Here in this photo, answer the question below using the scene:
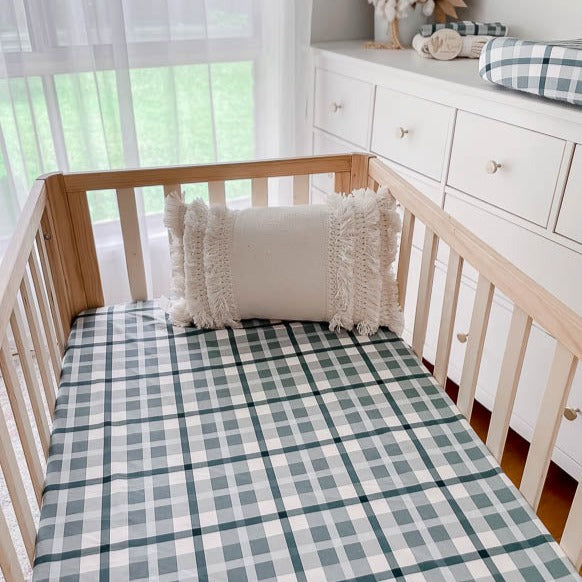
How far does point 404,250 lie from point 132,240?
638mm

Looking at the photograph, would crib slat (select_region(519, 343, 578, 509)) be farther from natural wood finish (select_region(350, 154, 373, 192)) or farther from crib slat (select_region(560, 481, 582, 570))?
natural wood finish (select_region(350, 154, 373, 192))

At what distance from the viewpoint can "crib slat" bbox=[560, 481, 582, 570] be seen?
0.87m

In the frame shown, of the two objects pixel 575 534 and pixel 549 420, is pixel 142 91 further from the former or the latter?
pixel 575 534

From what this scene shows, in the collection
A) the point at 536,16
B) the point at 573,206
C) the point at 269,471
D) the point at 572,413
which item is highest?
the point at 536,16

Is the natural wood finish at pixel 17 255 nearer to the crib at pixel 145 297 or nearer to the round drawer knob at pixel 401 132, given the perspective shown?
the crib at pixel 145 297

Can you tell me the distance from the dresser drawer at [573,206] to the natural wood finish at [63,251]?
1072 millimetres

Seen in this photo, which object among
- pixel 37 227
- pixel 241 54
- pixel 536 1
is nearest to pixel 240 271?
pixel 37 227

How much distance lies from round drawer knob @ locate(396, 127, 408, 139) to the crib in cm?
20

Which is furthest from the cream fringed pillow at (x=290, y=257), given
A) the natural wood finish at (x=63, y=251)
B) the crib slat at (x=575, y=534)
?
the crib slat at (x=575, y=534)

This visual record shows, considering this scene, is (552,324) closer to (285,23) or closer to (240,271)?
(240,271)

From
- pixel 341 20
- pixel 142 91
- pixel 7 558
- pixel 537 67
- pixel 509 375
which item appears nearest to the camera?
pixel 7 558

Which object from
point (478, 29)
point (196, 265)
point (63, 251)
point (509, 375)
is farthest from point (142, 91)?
point (509, 375)

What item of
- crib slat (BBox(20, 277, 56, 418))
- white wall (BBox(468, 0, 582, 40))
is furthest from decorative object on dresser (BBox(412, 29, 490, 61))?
crib slat (BBox(20, 277, 56, 418))

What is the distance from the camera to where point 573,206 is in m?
1.24
